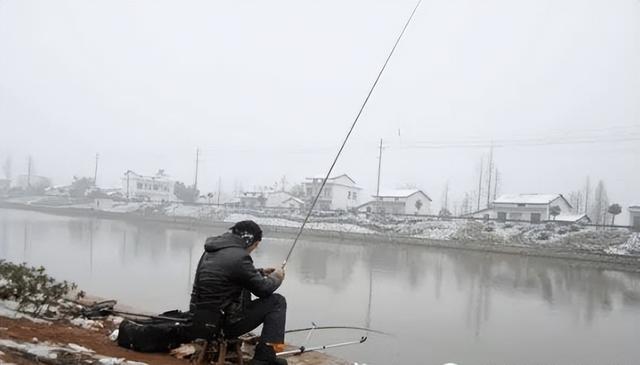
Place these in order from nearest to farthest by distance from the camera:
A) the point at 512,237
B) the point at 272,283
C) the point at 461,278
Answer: the point at 272,283, the point at 461,278, the point at 512,237

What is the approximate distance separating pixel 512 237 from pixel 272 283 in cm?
3157

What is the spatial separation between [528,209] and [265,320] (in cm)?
4168

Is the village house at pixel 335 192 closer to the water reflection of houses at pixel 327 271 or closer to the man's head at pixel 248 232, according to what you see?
the water reflection of houses at pixel 327 271

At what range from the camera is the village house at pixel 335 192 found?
2090 inches

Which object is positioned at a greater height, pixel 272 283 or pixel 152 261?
pixel 272 283

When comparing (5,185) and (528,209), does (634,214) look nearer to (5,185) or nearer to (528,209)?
(528,209)

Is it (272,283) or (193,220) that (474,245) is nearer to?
(193,220)

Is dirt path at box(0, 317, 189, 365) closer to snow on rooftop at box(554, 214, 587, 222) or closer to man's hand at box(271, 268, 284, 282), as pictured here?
man's hand at box(271, 268, 284, 282)

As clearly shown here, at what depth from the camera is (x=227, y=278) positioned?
3070mm

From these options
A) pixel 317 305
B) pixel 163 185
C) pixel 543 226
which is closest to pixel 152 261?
pixel 317 305

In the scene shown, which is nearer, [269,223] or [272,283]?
[272,283]

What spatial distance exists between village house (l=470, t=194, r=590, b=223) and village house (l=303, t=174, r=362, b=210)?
54.2 ft

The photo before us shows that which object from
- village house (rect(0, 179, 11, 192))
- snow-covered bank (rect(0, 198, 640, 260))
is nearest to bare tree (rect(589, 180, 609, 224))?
snow-covered bank (rect(0, 198, 640, 260))

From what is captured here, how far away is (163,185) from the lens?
229 ft
